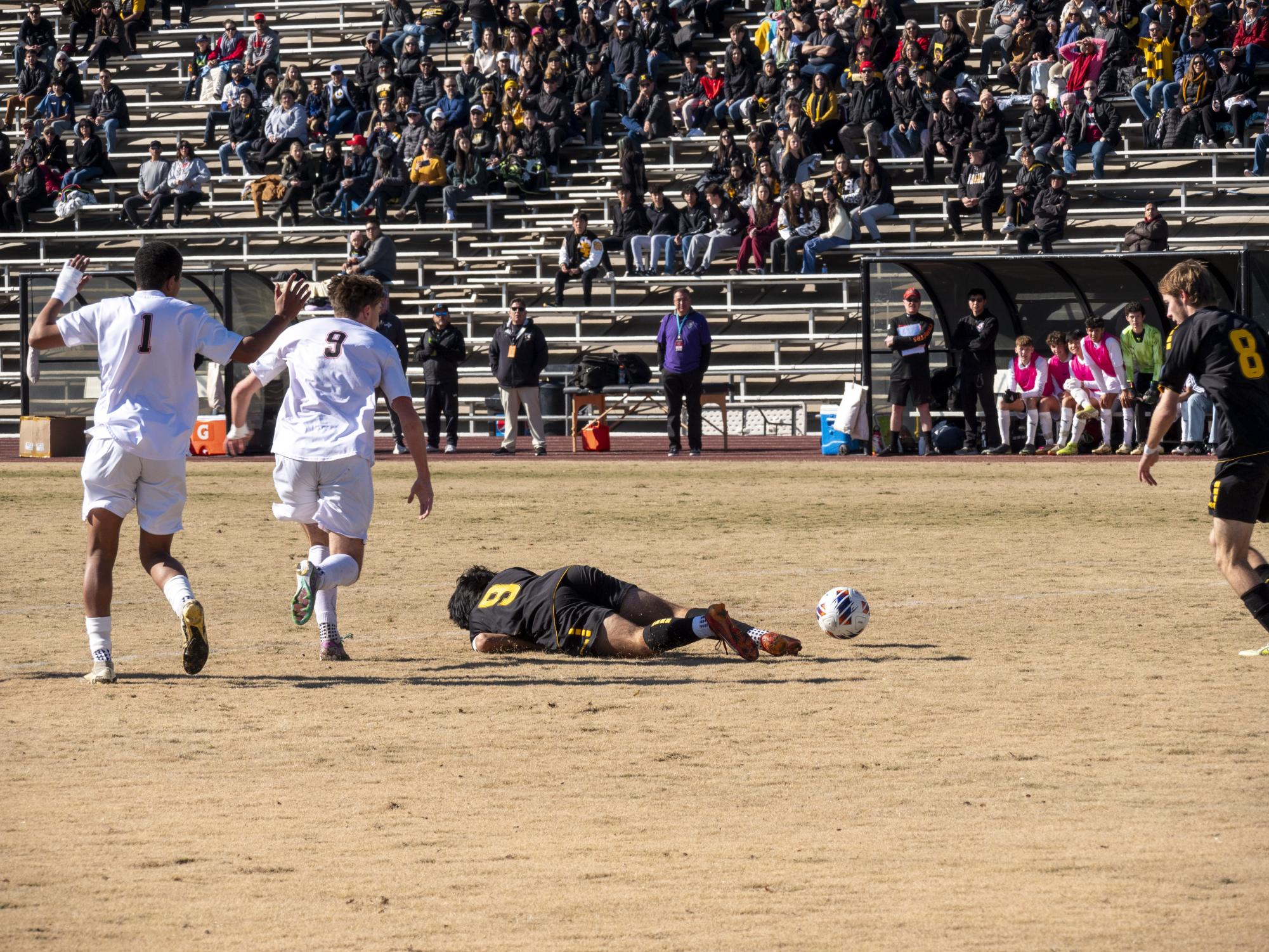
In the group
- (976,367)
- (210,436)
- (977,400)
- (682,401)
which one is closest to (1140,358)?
(976,367)

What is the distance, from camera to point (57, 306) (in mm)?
8531

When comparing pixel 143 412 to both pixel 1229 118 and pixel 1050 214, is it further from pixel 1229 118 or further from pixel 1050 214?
pixel 1229 118

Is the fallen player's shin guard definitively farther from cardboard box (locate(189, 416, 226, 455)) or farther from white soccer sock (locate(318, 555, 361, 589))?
cardboard box (locate(189, 416, 226, 455))

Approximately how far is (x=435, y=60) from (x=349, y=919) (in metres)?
35.5

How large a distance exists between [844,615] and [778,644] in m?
0.72

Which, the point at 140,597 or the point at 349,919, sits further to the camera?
the point at 140,597

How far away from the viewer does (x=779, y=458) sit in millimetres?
24672

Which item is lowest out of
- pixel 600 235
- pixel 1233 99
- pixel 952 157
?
pixel 600 235

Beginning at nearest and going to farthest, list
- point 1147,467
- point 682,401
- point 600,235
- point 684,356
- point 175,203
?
point 1147,467 < point 684,356 < point 682,401 < point 600,235 < point 175,203

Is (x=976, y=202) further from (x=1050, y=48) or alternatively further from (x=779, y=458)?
(x=779, y=458)

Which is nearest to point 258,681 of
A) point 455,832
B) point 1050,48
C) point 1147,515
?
point 455,832

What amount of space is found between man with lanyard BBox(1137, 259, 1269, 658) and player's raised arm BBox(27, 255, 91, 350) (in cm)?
519

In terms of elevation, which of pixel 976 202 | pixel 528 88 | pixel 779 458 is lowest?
pixel 779 458

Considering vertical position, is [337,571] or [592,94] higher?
[592,94]
